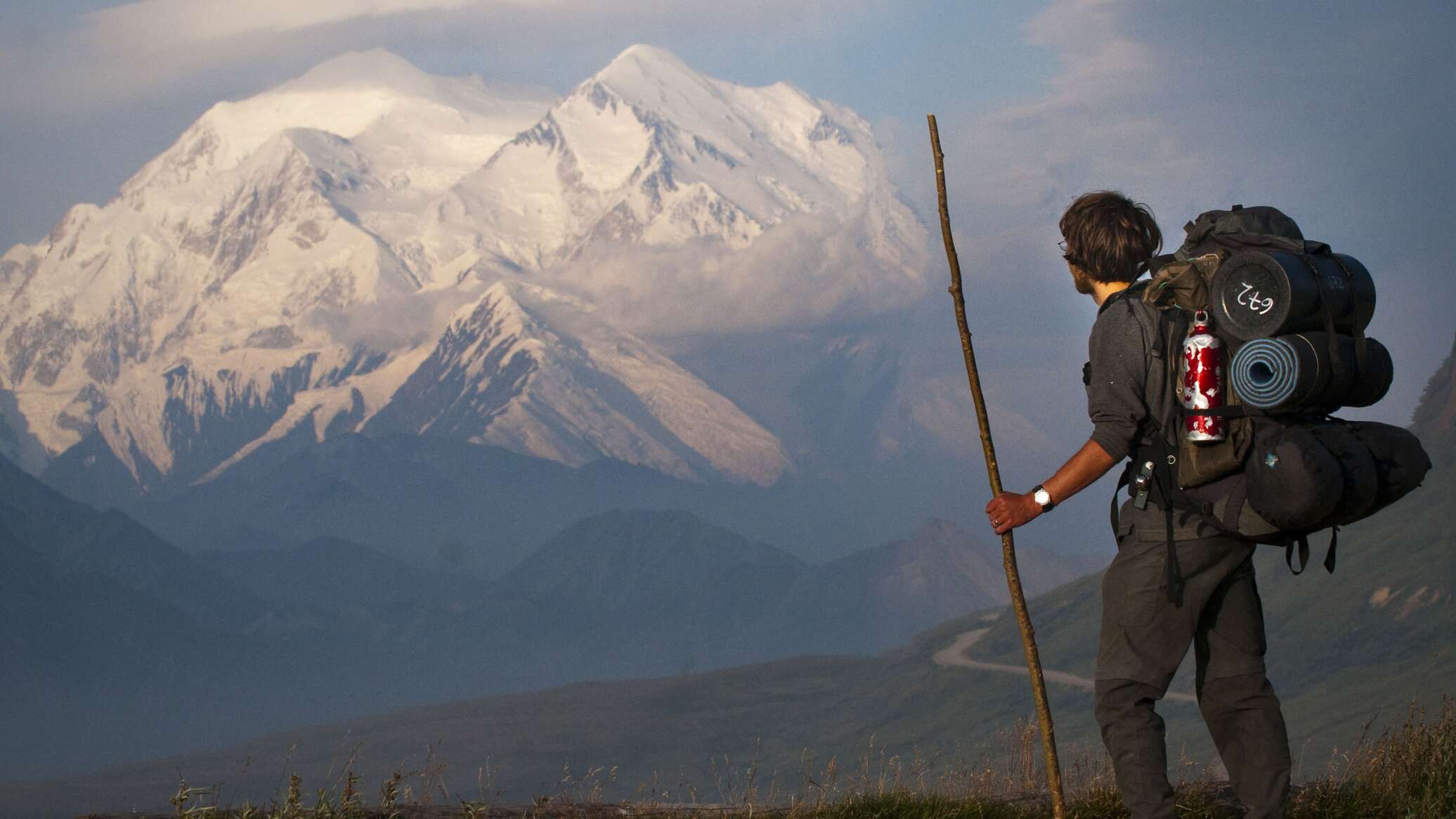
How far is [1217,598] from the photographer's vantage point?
737cm

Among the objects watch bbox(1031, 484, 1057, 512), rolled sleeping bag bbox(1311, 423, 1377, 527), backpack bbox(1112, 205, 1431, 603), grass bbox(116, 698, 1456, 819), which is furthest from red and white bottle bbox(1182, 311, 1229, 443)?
grass bbox(116, 698, 1456, 819)

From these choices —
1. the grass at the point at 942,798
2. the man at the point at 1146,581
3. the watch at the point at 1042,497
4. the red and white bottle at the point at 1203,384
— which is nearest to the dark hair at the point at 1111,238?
the man at the point at 1146,581

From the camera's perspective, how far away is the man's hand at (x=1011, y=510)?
7.16 m

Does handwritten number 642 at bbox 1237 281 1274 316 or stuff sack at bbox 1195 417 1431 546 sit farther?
handwritten number 642 at bbox 1237 281 1274 316

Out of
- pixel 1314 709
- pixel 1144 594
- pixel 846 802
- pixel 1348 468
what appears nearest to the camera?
pixel 1348 468

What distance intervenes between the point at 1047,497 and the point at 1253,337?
125cm

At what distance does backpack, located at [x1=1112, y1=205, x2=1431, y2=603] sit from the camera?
21.7 ft

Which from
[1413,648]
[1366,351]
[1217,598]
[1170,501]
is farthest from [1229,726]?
[1413,648]

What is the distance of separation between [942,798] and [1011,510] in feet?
7.80

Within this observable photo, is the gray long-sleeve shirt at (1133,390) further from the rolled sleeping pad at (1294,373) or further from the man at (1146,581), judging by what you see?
the rolled sleeping pad at (1294,373)

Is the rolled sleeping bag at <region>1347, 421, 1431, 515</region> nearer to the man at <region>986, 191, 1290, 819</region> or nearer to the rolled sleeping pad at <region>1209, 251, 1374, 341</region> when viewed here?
the rolled sleeping pad at <region>1209, 251, 1374, 341</region>

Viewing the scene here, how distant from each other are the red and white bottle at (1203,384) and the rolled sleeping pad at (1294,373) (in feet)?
0.37

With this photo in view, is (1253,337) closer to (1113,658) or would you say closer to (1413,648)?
(1113,658)

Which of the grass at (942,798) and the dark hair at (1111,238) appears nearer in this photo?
the dark hair at (1111,238)
